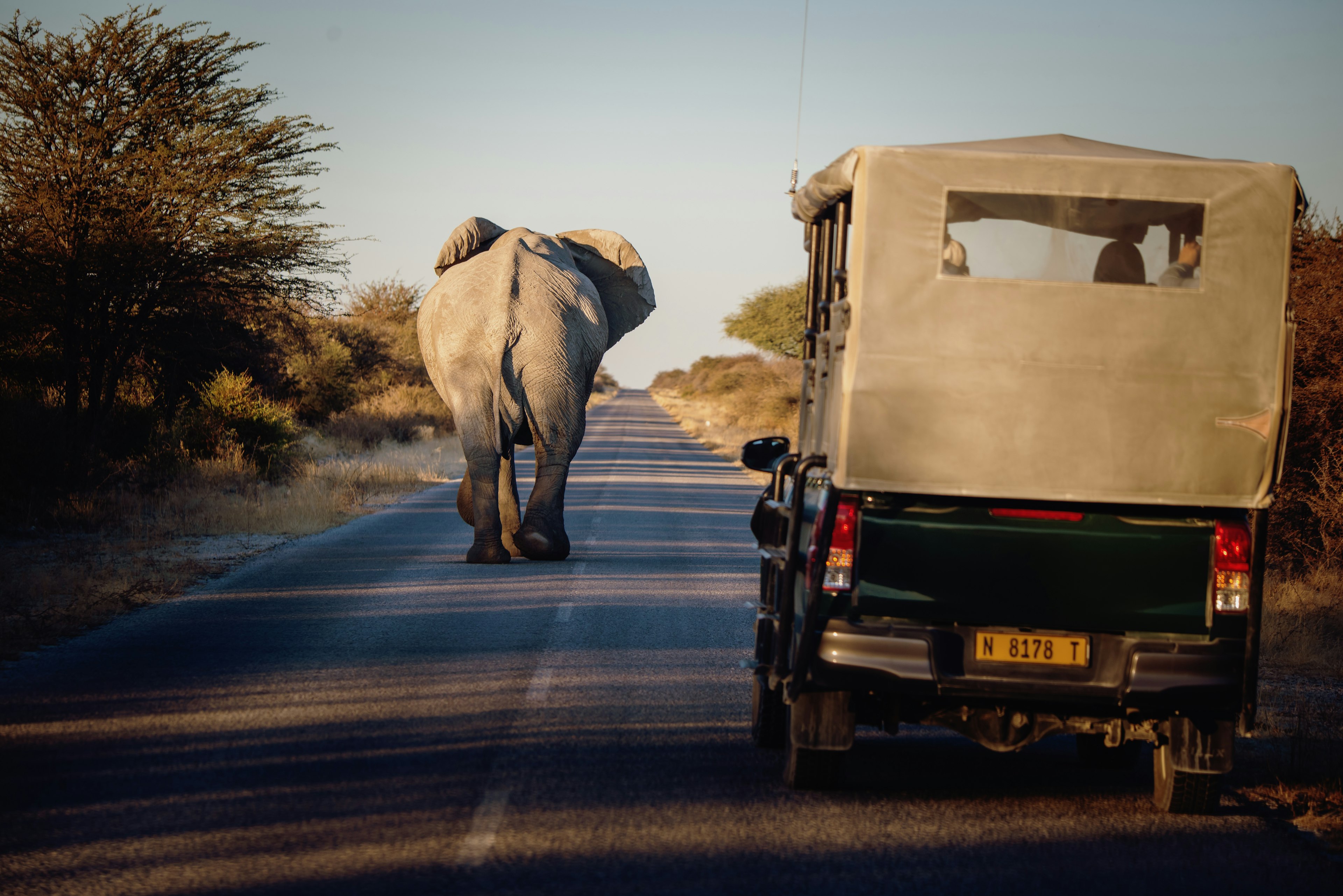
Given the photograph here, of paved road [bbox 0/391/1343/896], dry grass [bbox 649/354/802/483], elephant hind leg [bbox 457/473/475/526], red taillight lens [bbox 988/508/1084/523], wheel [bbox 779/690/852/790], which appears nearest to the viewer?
paved road [bbox 0/391/1343/896]

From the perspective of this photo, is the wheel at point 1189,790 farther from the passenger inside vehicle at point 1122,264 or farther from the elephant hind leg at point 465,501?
the elephant hind leg at point 465,501

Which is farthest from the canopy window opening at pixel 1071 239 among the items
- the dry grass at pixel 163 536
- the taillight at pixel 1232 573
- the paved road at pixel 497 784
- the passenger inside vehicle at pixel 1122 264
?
the dry grass at pixel 163 536

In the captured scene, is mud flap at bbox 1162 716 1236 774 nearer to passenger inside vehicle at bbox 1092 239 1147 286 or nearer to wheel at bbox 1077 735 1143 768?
wheel at bbox 1077 735 1143 768

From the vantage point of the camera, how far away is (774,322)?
7188 cm

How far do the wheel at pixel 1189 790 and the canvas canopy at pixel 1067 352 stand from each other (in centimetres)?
117

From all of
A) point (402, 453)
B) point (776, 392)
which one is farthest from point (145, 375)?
point (776, 392)

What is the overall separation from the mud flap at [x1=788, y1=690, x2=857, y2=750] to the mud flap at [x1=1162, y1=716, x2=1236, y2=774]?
1.31 meters

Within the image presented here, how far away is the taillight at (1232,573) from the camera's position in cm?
464

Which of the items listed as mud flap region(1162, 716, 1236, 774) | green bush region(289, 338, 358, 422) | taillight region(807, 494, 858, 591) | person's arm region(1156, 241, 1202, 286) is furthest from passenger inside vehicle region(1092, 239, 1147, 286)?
green bush region(289, 338, 358, 422)

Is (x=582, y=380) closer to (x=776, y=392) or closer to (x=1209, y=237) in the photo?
(x=1209, y=237)

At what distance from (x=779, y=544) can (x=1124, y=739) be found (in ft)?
5.50

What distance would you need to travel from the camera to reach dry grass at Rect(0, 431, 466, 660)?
8.82m

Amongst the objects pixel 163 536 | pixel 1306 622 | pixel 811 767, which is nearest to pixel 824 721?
pixel 811 767

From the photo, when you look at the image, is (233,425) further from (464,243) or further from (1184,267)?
(1184,267)
